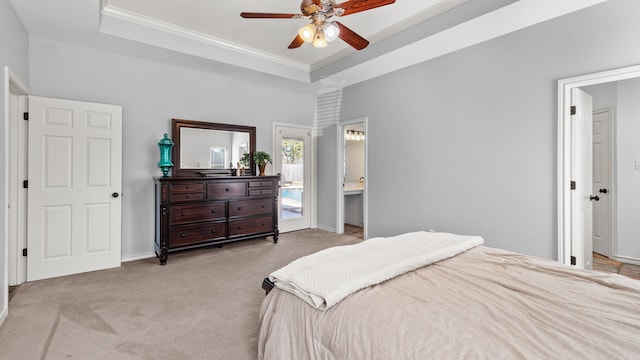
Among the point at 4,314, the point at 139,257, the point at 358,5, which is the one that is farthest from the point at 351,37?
the point at 139,257

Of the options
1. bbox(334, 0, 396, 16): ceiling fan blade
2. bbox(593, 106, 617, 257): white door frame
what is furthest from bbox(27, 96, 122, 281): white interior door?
bbox(593, 106, 617, 257): white door frame

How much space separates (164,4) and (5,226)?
253 cm

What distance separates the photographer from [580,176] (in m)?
2.90

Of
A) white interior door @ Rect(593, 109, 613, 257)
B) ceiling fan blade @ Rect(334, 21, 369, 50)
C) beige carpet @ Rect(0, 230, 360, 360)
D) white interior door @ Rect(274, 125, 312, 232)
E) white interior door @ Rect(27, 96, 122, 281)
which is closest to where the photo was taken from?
beige carpet @ Rect(0, 230, 360, 360)

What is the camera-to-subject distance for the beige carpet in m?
1.92

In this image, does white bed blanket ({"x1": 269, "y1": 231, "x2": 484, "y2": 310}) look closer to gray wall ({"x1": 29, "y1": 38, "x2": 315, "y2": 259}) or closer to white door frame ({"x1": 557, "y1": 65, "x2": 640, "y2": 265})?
white door frame ({"x1": 557, "y1": 65, "x2": 640, "y2": 265})

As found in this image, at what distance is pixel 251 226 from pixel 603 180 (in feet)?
16.0

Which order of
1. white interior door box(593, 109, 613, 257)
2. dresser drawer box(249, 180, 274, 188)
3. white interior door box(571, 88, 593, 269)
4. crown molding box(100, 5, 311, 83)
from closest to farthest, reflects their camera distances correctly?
white interior door box(571, 88, 593, 269) → crown molding box(100, 5, 311, 83) → white interior door box(593, 109, 613, 257) → dresser drawer box(249, 180, 274, 188)

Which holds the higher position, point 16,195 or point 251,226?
point 16,195

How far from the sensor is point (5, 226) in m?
2.32

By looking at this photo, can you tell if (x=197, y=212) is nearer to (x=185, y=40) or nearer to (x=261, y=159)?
(x=261, y=159)

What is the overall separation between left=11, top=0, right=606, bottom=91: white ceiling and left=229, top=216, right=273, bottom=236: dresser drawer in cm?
226

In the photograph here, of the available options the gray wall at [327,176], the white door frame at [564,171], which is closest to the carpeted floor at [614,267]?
the white door frame at [564,171]

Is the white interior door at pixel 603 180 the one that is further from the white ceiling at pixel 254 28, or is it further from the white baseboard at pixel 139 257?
the white baseboard at pixel 139 257
